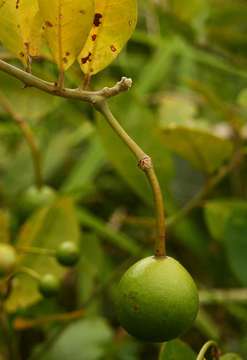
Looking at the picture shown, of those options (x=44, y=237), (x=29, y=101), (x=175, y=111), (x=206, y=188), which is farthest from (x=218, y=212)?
(x=29, y=101)

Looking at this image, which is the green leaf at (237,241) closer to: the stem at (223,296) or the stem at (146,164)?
the stem at (223,296)

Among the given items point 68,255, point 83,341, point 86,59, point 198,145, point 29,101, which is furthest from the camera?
point 29,101

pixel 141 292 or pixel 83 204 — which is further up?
pixel 141 292

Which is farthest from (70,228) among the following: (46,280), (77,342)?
(77,342)

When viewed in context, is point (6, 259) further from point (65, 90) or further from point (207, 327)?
point (207, 327)

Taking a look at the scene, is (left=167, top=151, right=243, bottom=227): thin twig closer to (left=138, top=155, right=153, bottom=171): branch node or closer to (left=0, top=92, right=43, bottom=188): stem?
(left=0, top=92, right=43, bottom=188): stem

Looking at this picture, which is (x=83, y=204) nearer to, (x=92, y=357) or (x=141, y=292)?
(x=92, y=357)
